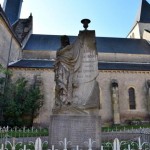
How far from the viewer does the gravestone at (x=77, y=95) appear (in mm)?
5594

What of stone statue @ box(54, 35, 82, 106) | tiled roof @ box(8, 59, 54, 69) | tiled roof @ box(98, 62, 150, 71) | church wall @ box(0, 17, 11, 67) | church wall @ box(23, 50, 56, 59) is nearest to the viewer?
→ stone statue @ box(54, 35, 82, 106)

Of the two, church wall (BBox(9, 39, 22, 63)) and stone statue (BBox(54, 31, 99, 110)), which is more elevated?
church wall (BBox(9, 39, 22, 63))

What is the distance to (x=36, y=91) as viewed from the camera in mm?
20547

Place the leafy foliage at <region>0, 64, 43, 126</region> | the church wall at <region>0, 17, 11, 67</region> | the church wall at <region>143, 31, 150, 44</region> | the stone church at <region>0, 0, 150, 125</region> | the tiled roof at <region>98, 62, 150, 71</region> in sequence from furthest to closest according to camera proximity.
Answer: the church wall at <region>143, 31, 150, 44</region> → the tiled roof at <region>98, 62, 150, 71</region> → the stone church at <region>0, 0, 150, 125</region> → the church wall at <region>0, 17, 11, 67</region> → the leafy foliage at <region>0, 64, 43, 126</region>

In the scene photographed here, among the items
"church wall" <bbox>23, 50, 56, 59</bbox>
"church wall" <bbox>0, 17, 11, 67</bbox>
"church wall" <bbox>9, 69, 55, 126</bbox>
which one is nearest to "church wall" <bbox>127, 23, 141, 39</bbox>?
"church wall" <bbox>23, 50, 56, 59</bbox>

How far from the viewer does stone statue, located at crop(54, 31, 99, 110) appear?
5922mm

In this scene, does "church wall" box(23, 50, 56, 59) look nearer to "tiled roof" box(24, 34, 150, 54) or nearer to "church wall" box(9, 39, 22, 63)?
"tiled roof" box(24, 34, 150, 54)

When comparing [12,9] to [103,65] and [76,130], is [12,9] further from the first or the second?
[76,130]

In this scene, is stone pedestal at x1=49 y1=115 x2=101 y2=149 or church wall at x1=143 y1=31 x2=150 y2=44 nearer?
stone pedestal at x1=49 y1=115 x2=101 y2=149

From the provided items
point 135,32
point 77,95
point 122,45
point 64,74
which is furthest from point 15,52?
point 135,32

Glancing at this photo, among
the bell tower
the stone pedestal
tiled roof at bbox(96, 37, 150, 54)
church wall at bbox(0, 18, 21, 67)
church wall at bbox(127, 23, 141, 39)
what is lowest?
the stone pedestal

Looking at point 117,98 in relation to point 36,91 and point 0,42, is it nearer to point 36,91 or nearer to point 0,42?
point 36,91

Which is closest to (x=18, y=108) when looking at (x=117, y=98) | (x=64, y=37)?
(x=117, y=98)

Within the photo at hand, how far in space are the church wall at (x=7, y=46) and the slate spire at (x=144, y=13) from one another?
2046 centimetres
